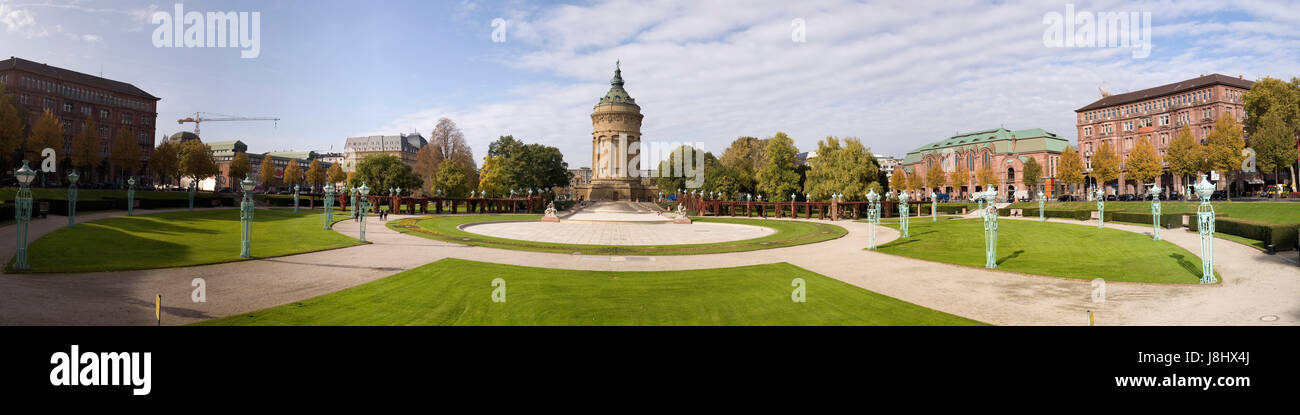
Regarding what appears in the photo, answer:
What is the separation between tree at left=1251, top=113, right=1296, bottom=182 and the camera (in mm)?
52594

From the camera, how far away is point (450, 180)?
6500 cm

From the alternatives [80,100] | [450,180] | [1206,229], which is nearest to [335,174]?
[80,100]

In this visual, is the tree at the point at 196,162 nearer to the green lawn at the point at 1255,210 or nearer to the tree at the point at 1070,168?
the green lawn at the point at 1255,210

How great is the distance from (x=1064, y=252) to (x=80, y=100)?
140438 mm

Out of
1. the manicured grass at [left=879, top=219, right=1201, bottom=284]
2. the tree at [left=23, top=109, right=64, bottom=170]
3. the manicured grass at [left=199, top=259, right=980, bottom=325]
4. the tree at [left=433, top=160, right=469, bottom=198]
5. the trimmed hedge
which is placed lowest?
the manicured grass at [left=199, top=259, right=980, bottom=325]

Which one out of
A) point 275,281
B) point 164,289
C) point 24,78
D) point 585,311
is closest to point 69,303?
point 164,289

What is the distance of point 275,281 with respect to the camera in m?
13.6

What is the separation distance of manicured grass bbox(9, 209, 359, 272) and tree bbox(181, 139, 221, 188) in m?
61.9

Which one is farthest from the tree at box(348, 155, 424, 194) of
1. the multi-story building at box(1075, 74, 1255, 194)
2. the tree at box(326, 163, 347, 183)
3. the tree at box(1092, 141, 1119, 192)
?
the multi-story building at box(1075, 74, 1255, 194)

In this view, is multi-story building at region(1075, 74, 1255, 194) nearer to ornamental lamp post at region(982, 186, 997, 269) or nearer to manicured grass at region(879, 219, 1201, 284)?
manicured grass at region(879, 219, 1201, 284)

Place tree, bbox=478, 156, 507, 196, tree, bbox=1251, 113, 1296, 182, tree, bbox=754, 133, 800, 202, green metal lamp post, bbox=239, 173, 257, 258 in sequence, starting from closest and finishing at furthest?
1. green metal lamp post, bbox=239, 173, 257, 258
2. tree, bbox=1251, 113, 1296, 182
3. tree, bbox=754, 133, 800, 202
4. tree, bbox=478, 156, 507, 196

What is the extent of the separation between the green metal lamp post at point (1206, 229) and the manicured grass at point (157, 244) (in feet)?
98.3

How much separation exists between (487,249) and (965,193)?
423ft
